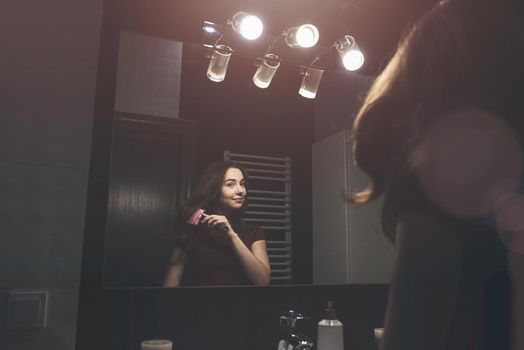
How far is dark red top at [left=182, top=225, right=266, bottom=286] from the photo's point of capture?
1358mm

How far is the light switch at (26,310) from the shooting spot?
105cm

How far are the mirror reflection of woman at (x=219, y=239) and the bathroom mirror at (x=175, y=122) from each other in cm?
4

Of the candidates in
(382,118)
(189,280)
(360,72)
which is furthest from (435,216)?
(360,72)

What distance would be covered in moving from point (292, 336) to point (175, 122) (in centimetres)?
75

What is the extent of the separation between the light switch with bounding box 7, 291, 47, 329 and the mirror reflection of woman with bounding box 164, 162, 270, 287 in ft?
1.19

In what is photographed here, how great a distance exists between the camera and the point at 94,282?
1193mm

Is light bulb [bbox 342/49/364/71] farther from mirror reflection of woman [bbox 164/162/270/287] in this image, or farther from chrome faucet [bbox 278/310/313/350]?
chrome faucet [bbox 278/310/313/350]

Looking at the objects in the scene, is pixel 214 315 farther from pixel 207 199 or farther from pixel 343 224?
pixel 343 224

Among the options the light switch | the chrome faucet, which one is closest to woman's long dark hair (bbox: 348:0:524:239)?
the chrome faucet

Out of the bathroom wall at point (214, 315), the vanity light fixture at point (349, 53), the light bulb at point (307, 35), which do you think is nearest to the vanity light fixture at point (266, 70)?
the light bulb at point (307, 35)

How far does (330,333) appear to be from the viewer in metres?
1.38

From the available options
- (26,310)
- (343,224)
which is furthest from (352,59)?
(26,310)

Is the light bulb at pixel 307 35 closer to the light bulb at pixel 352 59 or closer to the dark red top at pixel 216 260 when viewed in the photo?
the light bulb at pixel 352 59

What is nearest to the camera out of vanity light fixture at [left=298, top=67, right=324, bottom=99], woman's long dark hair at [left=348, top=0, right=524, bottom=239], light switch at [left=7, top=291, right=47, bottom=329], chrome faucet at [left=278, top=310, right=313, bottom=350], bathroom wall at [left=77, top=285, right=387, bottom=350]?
woman's long dark hair at [left=348, top=0, right=524, bottom=239]
